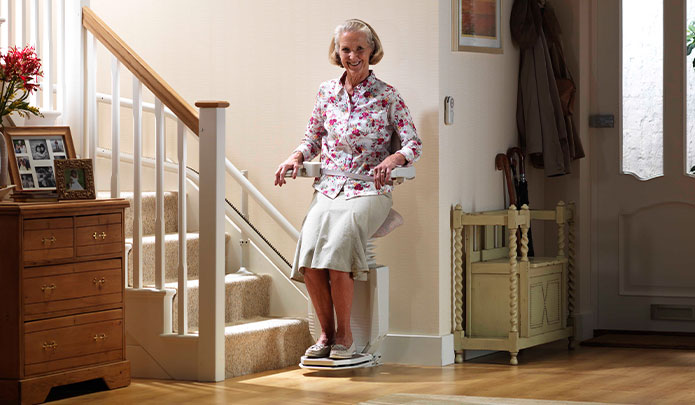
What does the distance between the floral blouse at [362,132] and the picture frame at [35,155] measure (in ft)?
3.40

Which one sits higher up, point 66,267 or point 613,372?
point 66,267

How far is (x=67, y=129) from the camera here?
14.8ft

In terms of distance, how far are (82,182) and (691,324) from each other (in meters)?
3.31

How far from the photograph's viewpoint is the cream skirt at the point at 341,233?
15.2 ft

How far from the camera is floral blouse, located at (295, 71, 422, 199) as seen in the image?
15.6ft

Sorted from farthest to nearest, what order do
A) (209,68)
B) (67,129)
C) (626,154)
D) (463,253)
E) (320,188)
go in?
1. (626,154)
2. (209,68)
3. (463,253)
4. (320,188)
5. (67,129)

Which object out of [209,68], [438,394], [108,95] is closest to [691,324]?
[438,394]

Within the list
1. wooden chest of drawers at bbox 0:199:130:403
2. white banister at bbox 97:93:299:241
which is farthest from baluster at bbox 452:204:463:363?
wooden chest of drawers at bbox 0:199:130:403

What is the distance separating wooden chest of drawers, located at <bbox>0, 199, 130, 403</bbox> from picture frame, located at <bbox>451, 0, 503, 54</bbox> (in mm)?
1762

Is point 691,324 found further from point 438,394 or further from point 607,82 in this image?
point 438,394

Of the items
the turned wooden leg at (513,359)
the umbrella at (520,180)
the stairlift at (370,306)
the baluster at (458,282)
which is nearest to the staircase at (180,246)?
the stairlift at (370,306)

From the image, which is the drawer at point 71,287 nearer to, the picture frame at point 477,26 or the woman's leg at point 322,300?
the woman's leg at point 322,300

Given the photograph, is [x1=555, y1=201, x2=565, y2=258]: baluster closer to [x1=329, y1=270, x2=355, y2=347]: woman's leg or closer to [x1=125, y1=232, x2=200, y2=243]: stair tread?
[x1=329, y1=270, x2=355, y2=347]: woman's leg

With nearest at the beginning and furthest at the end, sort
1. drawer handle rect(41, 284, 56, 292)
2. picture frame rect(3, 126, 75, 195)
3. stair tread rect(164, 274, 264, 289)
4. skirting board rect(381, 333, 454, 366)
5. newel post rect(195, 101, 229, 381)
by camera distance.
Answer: drawer handle rect(41, 284, 56, 292) < picture frame rect(3, 126, 75, 195) < newel post rect(195, 101, 229, 381) < stair tread rect(164, 274, 264, 289) < skirting board rect(381, 333, 454, 366)
